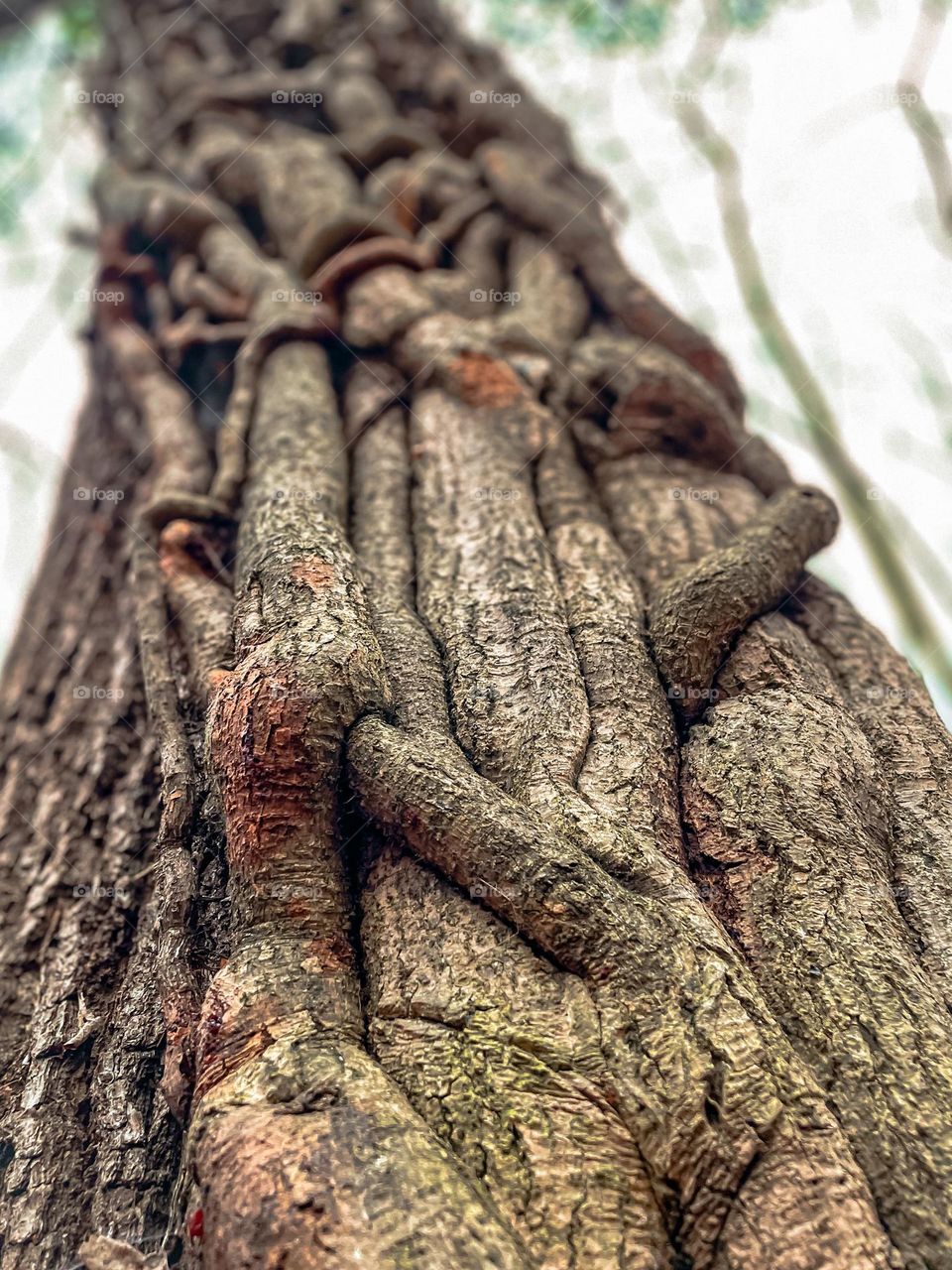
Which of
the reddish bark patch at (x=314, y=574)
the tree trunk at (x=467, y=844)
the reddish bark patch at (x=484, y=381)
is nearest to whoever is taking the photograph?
the tree trunk at (x=467, y=844)

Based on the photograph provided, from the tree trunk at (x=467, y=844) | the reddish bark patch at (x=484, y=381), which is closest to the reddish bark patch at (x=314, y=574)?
the tree trunk at (x=467, y=844)

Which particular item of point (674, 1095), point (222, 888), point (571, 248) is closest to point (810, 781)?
point (674, 1095)

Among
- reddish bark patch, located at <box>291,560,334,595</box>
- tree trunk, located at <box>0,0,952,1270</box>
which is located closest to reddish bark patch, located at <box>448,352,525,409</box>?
tree trunk, located at <box>0,0,952,1270</box>

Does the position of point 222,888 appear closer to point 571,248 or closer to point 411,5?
point 571,248

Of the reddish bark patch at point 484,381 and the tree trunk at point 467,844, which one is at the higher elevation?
the reddish bark patch at point 484,381

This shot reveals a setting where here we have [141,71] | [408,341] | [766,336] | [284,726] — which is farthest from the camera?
[766,336]

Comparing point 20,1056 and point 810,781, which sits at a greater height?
point 810,781

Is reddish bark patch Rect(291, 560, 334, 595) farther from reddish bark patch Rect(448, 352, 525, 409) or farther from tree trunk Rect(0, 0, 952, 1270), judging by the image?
reddish bark patch Rect(448, 352, 525, 409)

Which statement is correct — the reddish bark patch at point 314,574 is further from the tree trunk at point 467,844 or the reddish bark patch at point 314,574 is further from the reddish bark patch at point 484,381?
the reddish bark patch at point 484,381
